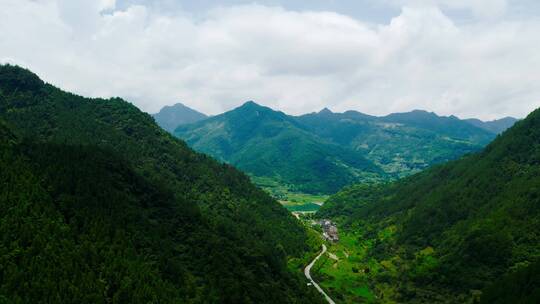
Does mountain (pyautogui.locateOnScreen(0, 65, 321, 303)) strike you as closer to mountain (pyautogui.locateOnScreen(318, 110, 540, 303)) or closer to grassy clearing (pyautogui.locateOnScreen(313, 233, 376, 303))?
grassy clearing (pyautogui.locateOnScreen(313, 233, 376, 303))

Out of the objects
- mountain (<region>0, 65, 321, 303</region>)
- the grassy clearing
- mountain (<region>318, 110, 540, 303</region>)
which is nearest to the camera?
mountain (<region>0, 65, 321, 303</region>)

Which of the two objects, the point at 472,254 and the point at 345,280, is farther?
the point at 345,280

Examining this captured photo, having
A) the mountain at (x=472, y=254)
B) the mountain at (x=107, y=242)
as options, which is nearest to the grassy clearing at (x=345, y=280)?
the mountain at (x=472, y=254)

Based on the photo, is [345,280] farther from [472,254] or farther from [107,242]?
[107,242]

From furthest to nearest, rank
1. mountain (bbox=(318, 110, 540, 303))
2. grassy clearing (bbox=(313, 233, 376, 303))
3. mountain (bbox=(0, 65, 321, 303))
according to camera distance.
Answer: grassy clearing (bbox=(313, 233, 376, 303)) < mountain (bbox=(318, 110, 540, 303)) < mountain (bbox=(0, 65, 321, 303))

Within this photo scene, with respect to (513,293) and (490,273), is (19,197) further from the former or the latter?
(490,273)

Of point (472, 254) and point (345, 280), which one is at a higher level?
point (472, 254)

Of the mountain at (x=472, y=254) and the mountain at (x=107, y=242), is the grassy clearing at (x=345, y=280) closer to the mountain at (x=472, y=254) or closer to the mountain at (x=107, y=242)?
the mountain at (x=472, y=254)

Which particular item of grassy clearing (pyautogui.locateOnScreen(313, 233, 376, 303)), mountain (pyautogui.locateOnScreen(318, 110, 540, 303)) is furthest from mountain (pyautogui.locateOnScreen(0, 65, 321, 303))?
mountain (pyautogui.locateOnScreen(318, 110, 540, 303))

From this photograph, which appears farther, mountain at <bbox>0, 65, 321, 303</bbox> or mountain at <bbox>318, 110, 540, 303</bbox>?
mountain at <bbox>318, 110, 540, 303</bbox>

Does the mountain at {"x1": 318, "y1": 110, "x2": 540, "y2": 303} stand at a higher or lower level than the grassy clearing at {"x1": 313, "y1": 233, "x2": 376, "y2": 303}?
higher

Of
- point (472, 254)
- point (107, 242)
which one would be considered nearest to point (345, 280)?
point (472, 254)
